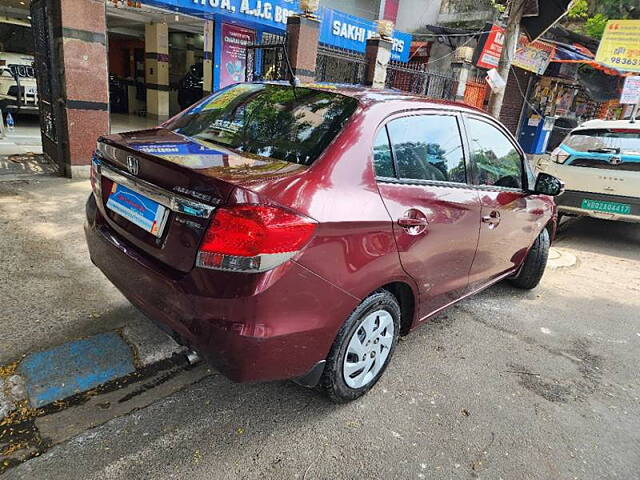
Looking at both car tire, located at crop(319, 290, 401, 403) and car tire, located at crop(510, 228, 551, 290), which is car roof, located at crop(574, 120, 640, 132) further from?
car tire, located at crop(319, 290, 401, 403)

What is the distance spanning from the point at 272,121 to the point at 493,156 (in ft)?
5.91

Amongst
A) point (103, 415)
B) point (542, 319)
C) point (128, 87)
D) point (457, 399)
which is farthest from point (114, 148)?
point (128, 87)

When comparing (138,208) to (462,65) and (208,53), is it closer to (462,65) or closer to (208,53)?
(208,53)

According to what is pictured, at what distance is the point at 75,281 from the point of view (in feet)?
11.7

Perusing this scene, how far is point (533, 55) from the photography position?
13242mm

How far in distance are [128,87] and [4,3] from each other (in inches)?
184

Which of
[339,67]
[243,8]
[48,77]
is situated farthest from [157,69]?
[48,77]

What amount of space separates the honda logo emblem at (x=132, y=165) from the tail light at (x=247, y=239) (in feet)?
2.10

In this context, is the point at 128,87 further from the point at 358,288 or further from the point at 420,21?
the point at 358,288

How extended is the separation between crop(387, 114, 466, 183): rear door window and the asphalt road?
1310 millimetres

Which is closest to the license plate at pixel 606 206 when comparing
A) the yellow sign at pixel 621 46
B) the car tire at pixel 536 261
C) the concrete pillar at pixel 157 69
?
the car tire at pixel 536 261

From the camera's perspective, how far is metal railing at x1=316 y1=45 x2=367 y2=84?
961cm

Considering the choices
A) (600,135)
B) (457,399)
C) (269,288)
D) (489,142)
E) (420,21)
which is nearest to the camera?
(269,288)

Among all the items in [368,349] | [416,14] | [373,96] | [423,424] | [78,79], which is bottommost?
[423,424]
